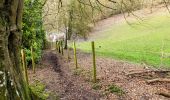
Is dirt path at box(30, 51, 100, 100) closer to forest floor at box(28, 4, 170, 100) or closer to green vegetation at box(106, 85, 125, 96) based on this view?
forest floor at box(28, 4, 170, 100)

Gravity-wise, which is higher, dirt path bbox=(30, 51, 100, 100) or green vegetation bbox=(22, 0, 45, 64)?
green vegetation bbox=(22, 0, 45, 64)

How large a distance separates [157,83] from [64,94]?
411 centimetres

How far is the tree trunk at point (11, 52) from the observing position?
8484mm

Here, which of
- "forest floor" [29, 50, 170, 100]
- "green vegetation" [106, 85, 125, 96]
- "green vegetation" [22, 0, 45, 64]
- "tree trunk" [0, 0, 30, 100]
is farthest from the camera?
"green vegetation" [22, 0, 45, 64]

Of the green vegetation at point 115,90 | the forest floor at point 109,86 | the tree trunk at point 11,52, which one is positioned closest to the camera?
the tree trunk at point 11,52

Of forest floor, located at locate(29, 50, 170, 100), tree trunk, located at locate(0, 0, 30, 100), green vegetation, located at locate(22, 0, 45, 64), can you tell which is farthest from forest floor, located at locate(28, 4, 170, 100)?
green vegetation, located at locate(22, 0, 45, 64)

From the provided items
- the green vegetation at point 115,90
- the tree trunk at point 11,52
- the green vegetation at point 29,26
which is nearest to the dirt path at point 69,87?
the green vegetation at point 115,90

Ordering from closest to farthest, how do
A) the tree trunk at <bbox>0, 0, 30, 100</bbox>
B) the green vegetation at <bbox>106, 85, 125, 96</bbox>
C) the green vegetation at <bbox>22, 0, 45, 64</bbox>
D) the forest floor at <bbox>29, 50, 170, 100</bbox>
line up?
the tree trunk at <bbox>0, 0, 30, 100</bbox> → the forest floor at <bbox>29, 50, 170, 100</bbox> → the green vegetation at <bbox>106, 85, 125, 96</bbox> → the green vegetation at <bbox>22, 0, 45, 64</bbox>

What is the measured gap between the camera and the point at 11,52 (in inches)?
368

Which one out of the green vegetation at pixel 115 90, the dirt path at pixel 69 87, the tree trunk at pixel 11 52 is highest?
the tree trunk at pixel 11 52

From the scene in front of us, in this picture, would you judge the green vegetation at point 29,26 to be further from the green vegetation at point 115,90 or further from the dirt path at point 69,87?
the green vegetation at point 115,90

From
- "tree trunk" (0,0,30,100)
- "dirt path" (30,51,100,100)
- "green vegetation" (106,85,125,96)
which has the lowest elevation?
"dirt path" (30,51,100,100)

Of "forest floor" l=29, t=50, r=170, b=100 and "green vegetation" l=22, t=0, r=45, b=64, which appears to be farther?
"green vegetation" l=22, t=0, r=45, b=64

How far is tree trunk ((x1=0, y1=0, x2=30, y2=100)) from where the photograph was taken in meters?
8.48
